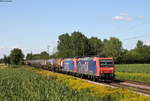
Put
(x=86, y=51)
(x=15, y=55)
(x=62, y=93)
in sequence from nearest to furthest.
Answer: (x=62, y=93) → (x=15, y=55) → (x=86, y=51)

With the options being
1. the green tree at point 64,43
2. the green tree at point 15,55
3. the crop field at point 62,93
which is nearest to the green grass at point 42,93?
the crop field at point 62,93

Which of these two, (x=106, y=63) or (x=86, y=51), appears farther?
(x=86, y=51)

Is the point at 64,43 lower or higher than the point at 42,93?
higher

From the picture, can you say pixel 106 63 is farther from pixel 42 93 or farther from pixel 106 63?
pixel 42 93

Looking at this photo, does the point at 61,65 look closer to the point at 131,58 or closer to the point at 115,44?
the point at 131,58

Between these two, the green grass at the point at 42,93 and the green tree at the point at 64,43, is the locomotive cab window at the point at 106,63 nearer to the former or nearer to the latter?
the green grass at the point at 42,93

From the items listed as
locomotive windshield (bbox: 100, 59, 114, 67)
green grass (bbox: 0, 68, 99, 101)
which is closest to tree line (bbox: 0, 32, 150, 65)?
locomotive windshield (bbox: 100, 59, 114, 67)

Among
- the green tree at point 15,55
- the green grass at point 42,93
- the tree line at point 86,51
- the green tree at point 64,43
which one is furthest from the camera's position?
the green tree at point 64,43

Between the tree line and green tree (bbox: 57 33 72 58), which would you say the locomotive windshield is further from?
green tree (bbox: 57 33 72 58)

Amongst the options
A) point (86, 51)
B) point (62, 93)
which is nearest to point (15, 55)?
point (86, 51)

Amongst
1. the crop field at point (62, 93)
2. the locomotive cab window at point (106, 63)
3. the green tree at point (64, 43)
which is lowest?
the crop field at point (62, 93)

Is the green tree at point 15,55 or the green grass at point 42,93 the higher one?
the green tree at point 15,55

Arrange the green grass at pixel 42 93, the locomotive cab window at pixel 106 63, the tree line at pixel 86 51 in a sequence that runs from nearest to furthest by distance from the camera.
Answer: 1. the green grass at pixel 42 93
2. the locomotive cab window at pixel 106 63
3. the tree line at pixel 86 51

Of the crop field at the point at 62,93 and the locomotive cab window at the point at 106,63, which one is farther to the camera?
the locomotive cab window at the point at 106,63
